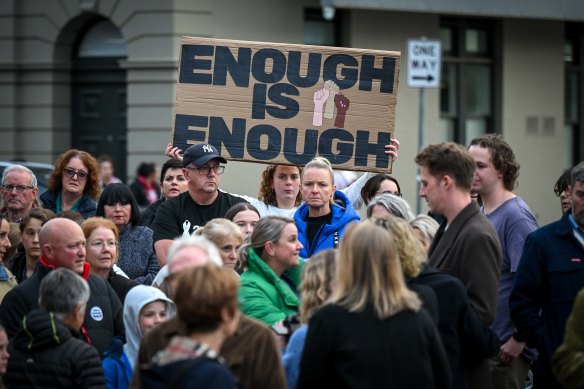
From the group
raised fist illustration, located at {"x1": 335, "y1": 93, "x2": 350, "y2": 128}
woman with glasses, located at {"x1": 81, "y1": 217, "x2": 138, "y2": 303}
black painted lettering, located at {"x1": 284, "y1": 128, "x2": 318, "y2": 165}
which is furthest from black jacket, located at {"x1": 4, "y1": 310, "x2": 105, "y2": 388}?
raised fist illustration, located at {"x1": 335, "y1": 93, "x2": 350, "y2": 128}

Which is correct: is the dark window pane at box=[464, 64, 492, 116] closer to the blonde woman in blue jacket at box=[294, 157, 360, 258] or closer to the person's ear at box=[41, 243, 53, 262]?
the blonde woman in blue jacket at box=[294, 157, 360, 258]

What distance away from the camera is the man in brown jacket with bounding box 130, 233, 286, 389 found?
5285 millimetres

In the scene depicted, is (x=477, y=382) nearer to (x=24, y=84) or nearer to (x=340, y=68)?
(x=340, y=68)

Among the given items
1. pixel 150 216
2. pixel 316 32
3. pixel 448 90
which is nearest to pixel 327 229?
pixel 150 216

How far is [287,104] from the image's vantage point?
381 inches

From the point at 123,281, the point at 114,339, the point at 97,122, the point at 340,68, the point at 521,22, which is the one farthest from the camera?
the point at 521,22

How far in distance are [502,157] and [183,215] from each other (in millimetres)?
2439

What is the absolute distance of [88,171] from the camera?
420 inches

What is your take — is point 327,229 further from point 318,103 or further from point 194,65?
point 194,65

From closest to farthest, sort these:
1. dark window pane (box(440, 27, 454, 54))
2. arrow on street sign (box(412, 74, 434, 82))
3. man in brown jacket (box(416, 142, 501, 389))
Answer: man in brown jacket (box(416, 142, 501, 389)) < arrow on street sign (box(412, 74, 434, 82)) < dark window pane (box(440, 27, 454, 54))

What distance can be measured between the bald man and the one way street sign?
30.9ft

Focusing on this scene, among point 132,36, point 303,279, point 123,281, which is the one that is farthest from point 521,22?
point 303,279

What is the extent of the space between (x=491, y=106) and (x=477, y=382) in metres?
17.1

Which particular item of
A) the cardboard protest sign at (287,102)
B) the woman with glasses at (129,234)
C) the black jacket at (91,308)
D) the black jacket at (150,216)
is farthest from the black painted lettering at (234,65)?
the black jacket at (91,308)
